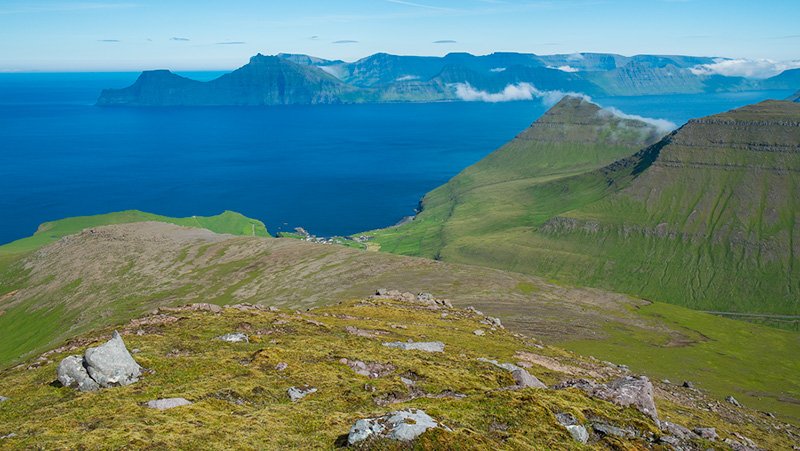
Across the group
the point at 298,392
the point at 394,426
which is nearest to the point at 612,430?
the point at 394,426

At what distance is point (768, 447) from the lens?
52.1m

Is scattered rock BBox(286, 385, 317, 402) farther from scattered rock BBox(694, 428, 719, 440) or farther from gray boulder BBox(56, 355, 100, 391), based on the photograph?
scattered rock BBox(694, 428, 719, 440)

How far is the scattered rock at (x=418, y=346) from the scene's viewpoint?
65.8 m

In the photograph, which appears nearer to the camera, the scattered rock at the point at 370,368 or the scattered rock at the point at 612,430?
the scattered rock at the point at 612,430

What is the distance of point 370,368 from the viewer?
52625 millimetres

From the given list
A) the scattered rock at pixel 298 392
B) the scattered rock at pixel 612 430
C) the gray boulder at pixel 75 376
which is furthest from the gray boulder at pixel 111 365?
the scattered rock at pixel 612 430

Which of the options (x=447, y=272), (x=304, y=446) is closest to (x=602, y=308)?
(x=447, y=272)

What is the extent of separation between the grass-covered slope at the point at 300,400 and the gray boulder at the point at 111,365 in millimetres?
1395

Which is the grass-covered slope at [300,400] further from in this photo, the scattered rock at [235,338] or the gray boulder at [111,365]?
the scattered rock at [235,338]

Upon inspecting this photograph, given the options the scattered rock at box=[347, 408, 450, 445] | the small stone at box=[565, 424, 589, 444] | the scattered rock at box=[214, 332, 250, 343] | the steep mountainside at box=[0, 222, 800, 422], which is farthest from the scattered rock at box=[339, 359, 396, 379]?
the steep mountainside at box=[0, 222, 800, 422]

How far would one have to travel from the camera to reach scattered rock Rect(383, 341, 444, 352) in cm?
6576

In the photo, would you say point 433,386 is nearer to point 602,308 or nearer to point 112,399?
point 112,399

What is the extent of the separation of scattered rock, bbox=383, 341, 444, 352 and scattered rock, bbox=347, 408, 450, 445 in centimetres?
2965

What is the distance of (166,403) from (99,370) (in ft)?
29.1
